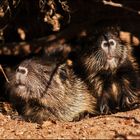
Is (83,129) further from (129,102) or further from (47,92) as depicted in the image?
(129,102)

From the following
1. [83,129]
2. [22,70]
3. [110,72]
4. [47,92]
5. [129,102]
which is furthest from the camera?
[129,102]

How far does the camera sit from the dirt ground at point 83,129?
15.5 feet

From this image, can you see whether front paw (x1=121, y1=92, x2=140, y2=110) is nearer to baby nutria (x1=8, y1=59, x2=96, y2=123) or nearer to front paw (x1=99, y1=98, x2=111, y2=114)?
front paw (x1=99, y1=98, x2=111, y2=114)

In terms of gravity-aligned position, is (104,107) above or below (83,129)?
below

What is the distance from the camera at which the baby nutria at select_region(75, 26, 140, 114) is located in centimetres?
590

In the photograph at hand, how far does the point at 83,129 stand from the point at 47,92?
93 cm

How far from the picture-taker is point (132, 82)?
20.1 ft

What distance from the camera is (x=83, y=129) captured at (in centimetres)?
493

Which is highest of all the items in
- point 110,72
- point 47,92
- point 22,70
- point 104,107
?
point 22,70

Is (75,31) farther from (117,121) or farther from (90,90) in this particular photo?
(117,121)

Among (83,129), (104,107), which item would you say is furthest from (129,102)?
(83,129)

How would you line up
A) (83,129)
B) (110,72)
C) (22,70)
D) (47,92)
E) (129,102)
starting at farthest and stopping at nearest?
1. (129,102)
2. (110,72)
3. (47,92)
4. (22,70)
5. (83,129)

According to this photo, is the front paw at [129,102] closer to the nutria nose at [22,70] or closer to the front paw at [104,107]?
the front paw at [104,107]

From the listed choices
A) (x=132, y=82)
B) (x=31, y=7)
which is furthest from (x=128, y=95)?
(x=31, y=7)
